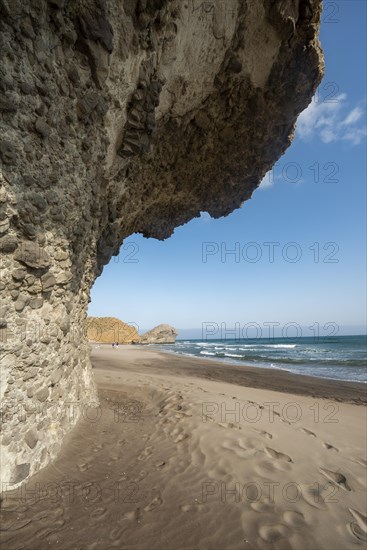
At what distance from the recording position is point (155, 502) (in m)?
3.53

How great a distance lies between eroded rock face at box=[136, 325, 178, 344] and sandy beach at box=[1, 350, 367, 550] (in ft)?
223

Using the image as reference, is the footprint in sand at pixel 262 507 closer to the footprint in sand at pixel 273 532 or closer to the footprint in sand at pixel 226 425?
the footprint in sand at pixel 273 532

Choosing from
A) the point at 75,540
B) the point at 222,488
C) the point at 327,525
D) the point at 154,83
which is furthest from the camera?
the point at 154,83

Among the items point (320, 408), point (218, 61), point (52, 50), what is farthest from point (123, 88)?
point (320, 408)

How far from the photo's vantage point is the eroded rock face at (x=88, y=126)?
371 cm

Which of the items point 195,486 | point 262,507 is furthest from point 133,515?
point 262,507

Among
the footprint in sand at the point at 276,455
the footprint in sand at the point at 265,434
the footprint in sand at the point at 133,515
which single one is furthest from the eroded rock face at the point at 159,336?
the footprint in sand at the point at 133,515

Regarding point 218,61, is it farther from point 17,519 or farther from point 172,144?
point 17,519

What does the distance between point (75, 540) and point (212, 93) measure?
9.04 metres

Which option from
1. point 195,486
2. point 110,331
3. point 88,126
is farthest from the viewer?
point 110,331

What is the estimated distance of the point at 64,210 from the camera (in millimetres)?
4465

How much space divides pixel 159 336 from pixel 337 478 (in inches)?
2817

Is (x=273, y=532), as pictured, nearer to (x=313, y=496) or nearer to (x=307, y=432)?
(x=313, y=496)

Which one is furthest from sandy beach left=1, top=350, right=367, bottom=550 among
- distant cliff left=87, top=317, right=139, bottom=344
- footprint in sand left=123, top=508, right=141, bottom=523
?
distant cliff left=87, top=317, right=139, bottom=344
